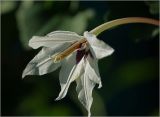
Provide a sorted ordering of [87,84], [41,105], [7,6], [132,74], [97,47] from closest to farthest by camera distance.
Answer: [97,47] < [87,84] < [7,6] < [132,74] < [41,105]

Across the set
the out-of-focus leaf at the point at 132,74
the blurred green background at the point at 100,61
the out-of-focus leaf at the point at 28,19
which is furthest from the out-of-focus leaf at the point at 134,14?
the out-of-focus leaf at the point at 132,74

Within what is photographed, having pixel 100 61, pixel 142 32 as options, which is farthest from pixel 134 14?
pixel 100 61

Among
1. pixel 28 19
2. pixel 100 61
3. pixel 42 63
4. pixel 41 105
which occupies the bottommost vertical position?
pixel 41 105

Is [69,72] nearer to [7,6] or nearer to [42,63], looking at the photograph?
[42,63]

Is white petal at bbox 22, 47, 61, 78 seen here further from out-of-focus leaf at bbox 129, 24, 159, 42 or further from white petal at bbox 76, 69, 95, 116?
out-of-focus leaf at bbox 129, 24, 159, 42

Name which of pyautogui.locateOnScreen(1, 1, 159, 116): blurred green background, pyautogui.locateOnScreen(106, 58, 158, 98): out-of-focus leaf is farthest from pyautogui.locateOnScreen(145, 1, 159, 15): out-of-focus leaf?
pyautogui.locateOnScreen(106, 58, 158, 98): out-of-focus leaf

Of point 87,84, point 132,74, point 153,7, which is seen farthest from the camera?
point 132,74

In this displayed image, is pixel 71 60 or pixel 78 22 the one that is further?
pixel 78 22
